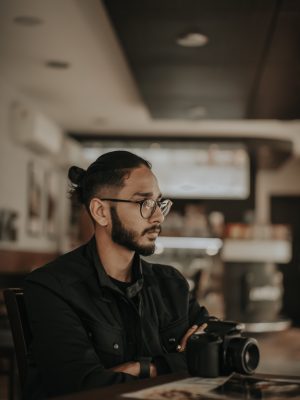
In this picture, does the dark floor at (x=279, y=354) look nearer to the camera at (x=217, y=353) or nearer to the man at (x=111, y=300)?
the man at (x=111, y=300)

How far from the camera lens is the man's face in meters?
2.09

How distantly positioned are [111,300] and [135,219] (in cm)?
25

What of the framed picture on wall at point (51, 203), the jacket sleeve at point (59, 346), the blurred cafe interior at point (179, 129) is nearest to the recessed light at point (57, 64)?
the blurred cafe interior at point (179, 129)

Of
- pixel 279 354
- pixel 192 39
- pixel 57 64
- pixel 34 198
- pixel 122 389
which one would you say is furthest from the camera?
pixel 34 198

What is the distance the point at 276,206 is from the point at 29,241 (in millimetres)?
5303

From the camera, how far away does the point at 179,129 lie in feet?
32.3

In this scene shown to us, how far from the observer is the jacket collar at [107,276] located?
6.63 feet

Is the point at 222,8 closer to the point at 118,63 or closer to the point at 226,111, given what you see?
the point at 118,63

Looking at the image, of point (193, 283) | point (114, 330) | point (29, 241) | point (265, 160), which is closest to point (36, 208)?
point (29, 241)

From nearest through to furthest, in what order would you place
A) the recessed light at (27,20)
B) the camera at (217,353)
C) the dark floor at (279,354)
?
the camera at (217,353)
the recessed light at (27,20)
the dark floor at (279,354)

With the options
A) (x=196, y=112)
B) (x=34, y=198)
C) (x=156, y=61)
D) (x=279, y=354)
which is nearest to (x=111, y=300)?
(x=156, y=61)

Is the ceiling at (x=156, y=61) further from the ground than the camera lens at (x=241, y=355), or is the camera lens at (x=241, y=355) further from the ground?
the ceiling at (x=156, y=61)

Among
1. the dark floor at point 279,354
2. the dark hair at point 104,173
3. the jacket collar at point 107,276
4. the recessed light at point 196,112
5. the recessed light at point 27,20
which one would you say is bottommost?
the dark floor at point 279,354

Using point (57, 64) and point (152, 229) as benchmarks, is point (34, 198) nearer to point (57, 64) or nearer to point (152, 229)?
point (57, 64)
